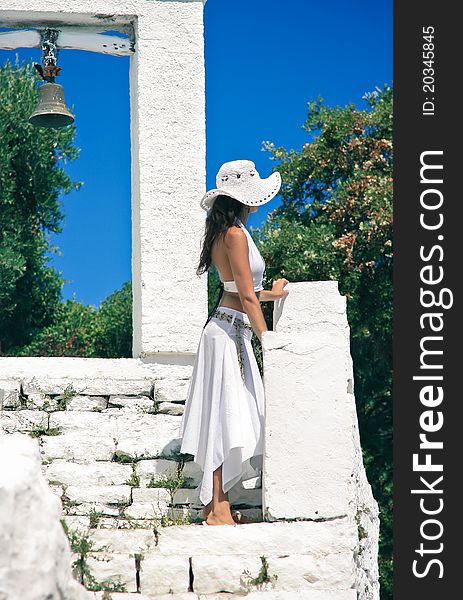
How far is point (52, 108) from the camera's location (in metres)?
7.84

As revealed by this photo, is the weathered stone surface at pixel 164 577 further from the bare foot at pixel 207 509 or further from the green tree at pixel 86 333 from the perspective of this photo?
the green tree at pixel 86 333

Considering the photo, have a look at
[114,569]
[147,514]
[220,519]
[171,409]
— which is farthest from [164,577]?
[171,409]

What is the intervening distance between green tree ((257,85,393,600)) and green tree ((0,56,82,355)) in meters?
2.64

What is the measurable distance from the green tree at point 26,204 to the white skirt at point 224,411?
721 cm

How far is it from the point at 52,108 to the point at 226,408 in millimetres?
3205

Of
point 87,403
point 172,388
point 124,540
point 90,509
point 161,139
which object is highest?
point 161,139

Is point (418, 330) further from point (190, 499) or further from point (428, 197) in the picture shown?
point (190, 499)

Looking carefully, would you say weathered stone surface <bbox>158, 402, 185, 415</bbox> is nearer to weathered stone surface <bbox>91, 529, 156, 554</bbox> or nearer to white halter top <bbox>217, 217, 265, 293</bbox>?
white halter top <bbox>217, 217, 265, 293</bbox>

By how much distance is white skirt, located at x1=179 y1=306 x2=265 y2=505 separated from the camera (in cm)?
556

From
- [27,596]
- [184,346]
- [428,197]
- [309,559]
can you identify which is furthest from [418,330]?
[27,596]

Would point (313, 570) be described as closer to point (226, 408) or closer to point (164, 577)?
point (164, 577)

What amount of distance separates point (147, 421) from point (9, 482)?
3455mm

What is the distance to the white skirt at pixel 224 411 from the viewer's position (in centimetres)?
556

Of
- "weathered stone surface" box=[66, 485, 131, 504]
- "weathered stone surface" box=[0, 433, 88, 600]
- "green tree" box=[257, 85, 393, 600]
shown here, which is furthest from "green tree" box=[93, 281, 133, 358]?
"weathered stone surface" box=[0, 433, 88, 600]
